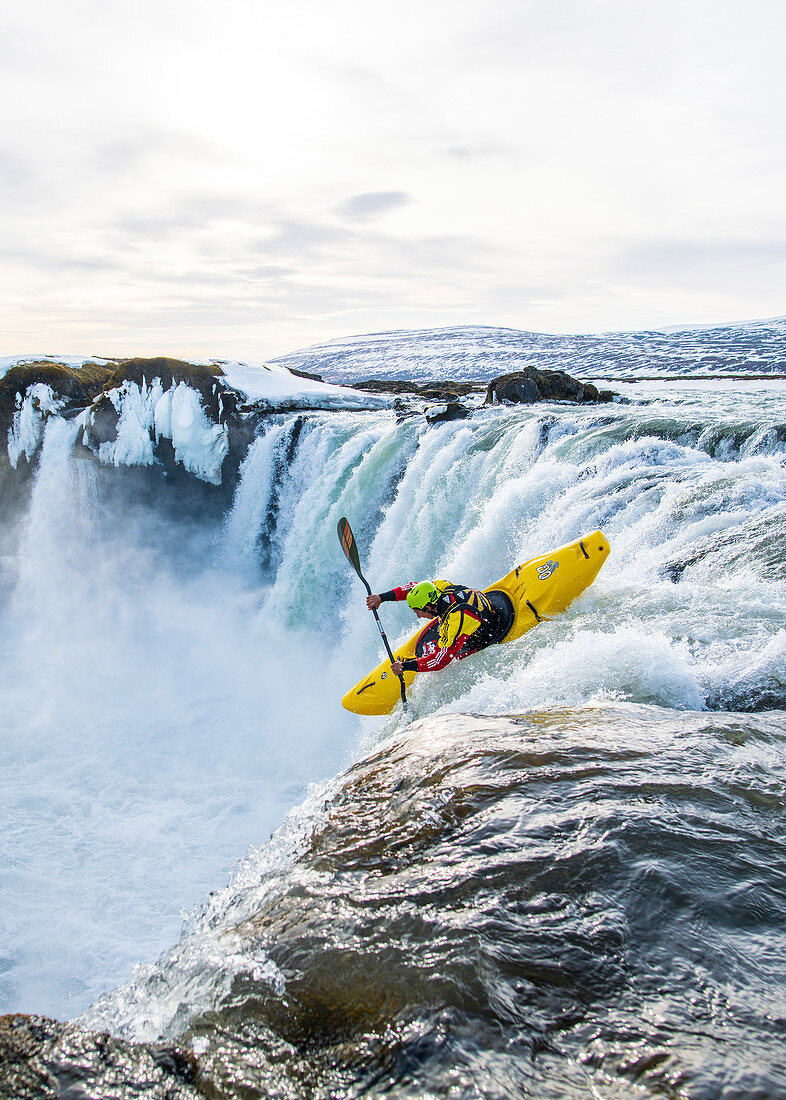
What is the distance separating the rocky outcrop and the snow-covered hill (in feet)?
92.3

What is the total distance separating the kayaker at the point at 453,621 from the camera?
239 inches

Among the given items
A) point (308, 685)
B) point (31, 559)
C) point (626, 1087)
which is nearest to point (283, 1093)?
point (626, 1087)

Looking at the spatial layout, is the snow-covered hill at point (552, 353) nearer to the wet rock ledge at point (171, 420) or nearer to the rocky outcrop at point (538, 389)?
the rocky outcrop at point (538, 389)

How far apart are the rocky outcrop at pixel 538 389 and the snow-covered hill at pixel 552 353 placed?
92.3 ft

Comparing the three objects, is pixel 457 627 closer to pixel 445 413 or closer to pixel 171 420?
pixel 445 413

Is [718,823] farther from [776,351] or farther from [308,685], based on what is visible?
[776,351]

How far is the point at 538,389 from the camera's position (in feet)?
55.9

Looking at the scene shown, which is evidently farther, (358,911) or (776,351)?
(776,351)

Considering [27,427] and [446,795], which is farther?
[27,427]

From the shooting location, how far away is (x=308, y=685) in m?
11.9

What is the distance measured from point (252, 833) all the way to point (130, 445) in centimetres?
1215

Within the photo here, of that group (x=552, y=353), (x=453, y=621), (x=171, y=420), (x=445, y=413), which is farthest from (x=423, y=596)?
(x=552, y=353)

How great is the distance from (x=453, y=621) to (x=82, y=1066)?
4.48 meters

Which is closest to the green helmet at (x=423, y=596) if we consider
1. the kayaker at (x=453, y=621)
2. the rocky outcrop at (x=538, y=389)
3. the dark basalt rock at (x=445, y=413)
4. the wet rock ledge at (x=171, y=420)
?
the kayaker at (x=453, y=621)
